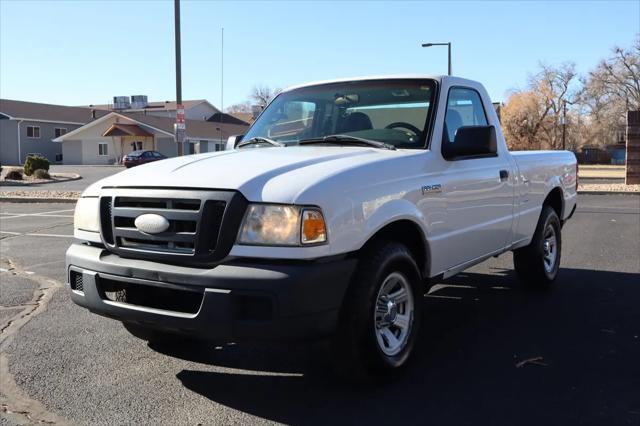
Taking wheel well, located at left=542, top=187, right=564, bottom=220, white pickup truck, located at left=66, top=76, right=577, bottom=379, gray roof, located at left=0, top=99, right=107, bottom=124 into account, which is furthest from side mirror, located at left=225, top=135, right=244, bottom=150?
gray roof, located at left=0, top=99, right=107, bottom=124

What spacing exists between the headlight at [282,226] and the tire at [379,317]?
44 cm

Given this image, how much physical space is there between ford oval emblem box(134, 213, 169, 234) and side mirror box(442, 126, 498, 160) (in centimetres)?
210

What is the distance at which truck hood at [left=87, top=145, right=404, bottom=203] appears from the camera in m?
3.30

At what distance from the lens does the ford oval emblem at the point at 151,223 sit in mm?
3396

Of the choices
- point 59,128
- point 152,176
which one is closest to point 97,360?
point 152,176

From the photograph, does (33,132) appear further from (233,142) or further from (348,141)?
(348,141)

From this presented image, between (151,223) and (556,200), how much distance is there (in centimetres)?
495

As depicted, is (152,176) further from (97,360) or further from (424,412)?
(424,412)

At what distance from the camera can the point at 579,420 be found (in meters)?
3.31

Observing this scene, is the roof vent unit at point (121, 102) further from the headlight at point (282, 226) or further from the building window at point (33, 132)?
the headlight at point (282, 226)

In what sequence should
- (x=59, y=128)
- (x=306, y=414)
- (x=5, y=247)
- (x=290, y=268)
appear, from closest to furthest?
1. (x=290, y=268)
2. (x=306, y=414)
3. (x=5, y=247)
4. (x=59, y=128)

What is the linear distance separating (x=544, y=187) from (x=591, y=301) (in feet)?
3.95

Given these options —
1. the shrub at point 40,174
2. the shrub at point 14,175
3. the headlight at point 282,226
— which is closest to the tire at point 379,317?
the headlight at point 282,226

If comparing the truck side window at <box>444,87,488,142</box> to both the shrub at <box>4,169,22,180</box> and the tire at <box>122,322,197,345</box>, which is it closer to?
the tire at <box>122,322,197,345</box>
